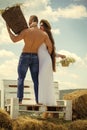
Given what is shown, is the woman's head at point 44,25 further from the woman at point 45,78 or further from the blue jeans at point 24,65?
the blue jeans at point 24,65

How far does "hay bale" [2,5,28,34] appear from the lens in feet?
11.2

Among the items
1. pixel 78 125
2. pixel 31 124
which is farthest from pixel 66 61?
pixel 31 124

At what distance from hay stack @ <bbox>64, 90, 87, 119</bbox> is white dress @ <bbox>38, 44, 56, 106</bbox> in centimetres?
16

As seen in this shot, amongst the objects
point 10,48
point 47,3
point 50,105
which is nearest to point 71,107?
point 50,105

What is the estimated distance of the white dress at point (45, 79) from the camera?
347 cm

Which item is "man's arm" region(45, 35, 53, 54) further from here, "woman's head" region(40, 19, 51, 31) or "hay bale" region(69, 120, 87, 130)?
"hay bale" region(69, 120, 87, 130)

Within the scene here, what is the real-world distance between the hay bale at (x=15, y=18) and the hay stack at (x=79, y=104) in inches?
26.4

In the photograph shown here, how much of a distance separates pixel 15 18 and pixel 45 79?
0.52 m

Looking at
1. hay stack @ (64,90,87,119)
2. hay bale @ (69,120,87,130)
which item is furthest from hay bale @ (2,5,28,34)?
hay bale @ (69,120,87,130)

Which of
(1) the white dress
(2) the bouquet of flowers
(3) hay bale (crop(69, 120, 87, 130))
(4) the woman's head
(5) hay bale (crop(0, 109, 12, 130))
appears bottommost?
(3) hay bale (crop(69, 120, 87, 130))

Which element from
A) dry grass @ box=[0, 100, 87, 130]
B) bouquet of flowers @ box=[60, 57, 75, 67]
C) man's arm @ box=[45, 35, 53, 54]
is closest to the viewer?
dry grass @ box=[0, 100, 87, 130]

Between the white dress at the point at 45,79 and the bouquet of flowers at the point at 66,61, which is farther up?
the bouquet of flowers at the point at 66,61

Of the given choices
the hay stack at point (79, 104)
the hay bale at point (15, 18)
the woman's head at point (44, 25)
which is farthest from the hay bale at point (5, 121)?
the woman's head at point (44, 25)

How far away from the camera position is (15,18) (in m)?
3.42
